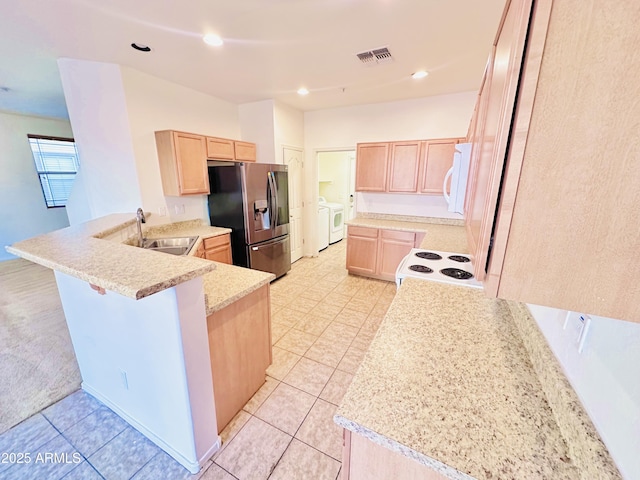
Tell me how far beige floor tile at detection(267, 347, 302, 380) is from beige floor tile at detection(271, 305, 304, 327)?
45 cm

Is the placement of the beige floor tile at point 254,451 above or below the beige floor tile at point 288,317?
below

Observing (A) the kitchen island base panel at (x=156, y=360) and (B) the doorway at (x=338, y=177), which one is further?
(B) the doorway at (x=338, y=177)

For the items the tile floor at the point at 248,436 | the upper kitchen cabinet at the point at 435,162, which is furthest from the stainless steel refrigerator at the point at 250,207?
the upper kitchen cabinet at the point at 435,162

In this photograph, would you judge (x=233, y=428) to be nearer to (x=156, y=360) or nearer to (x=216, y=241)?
(x=156, y=360)

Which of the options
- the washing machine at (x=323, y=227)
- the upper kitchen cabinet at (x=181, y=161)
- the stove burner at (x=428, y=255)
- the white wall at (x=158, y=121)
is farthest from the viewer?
the washing machine at (x=323, y=227)

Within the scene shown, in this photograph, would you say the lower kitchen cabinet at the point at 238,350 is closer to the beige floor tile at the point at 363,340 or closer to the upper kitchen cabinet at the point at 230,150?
the beige floor tile at the point at 363,340

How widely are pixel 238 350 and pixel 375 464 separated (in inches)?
46.3

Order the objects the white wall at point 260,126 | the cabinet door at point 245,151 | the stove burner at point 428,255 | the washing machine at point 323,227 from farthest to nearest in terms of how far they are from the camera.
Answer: the washing machine at point 323,227, the white wall at point 260,126, the cabinet door at point 245,151, the stove burner at point 428,255

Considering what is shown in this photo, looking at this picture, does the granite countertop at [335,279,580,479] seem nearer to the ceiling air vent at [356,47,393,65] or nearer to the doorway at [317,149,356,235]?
the ceiling air vent at [356,47,393,65]

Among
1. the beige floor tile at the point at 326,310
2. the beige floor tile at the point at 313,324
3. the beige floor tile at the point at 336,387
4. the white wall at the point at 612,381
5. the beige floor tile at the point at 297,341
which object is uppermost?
the white wall at the point at 612,381

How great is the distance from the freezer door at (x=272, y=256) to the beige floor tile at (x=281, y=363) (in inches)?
58.1

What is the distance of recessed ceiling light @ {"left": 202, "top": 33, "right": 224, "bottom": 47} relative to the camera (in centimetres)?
215

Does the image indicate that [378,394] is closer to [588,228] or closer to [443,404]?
[443,404]

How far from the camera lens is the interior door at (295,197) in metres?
4.48
